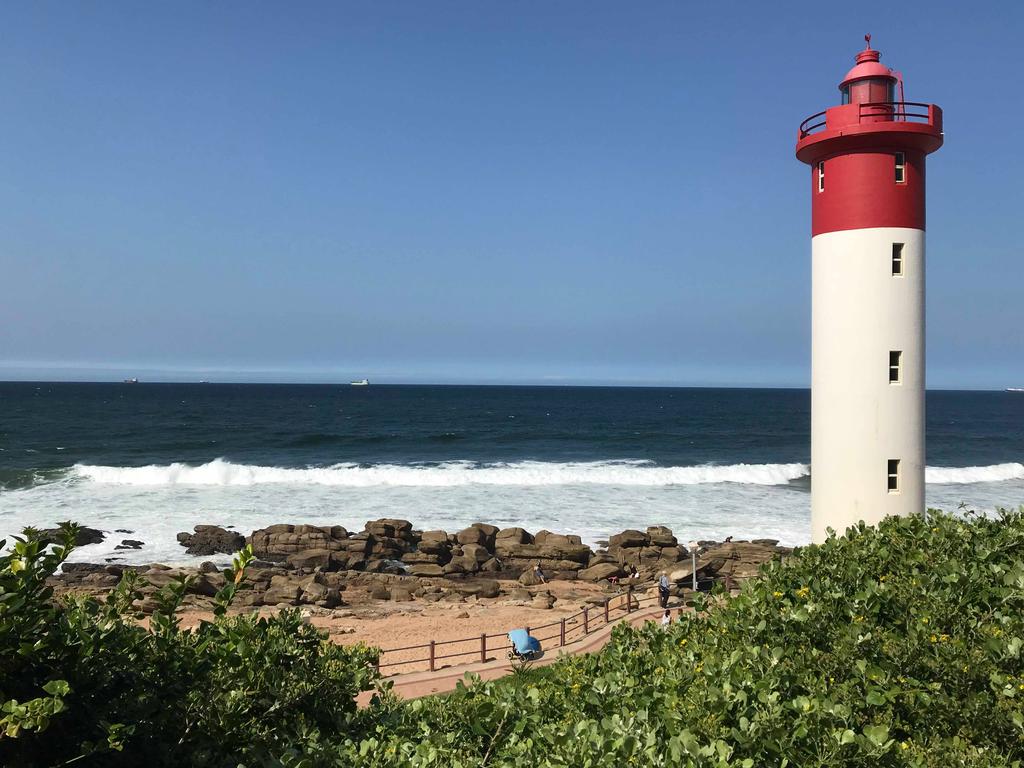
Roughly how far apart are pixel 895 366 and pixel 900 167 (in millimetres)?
3484

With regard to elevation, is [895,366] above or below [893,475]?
above

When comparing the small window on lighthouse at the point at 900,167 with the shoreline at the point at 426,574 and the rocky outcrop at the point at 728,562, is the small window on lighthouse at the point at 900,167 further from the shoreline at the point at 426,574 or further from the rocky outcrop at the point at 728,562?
the rocky outcrop at the point at 728,562

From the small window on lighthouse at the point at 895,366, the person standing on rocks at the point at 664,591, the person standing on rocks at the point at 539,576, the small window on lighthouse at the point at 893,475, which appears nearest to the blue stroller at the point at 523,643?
the person standing on rocks at the point at 664,591

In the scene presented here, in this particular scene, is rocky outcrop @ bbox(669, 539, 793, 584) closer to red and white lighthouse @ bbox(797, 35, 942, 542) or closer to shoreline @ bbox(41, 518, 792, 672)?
shoreline @ bbox(41, 518, 792, 672)

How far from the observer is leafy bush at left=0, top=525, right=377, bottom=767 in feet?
10.6

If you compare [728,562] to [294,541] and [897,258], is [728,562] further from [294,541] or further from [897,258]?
[294,541]

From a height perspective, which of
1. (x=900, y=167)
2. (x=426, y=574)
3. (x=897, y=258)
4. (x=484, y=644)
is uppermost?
(x=900, y=167)

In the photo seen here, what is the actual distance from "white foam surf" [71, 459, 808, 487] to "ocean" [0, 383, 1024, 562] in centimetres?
16

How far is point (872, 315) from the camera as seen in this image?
40.8ft

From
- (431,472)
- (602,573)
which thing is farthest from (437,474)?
(602,573)

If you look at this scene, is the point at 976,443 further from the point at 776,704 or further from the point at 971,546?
the point at 776,704

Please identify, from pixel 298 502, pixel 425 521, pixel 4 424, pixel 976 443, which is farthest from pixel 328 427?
pixel 976 443

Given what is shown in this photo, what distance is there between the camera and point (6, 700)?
3.23m

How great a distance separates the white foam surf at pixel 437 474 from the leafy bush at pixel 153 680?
121ft
